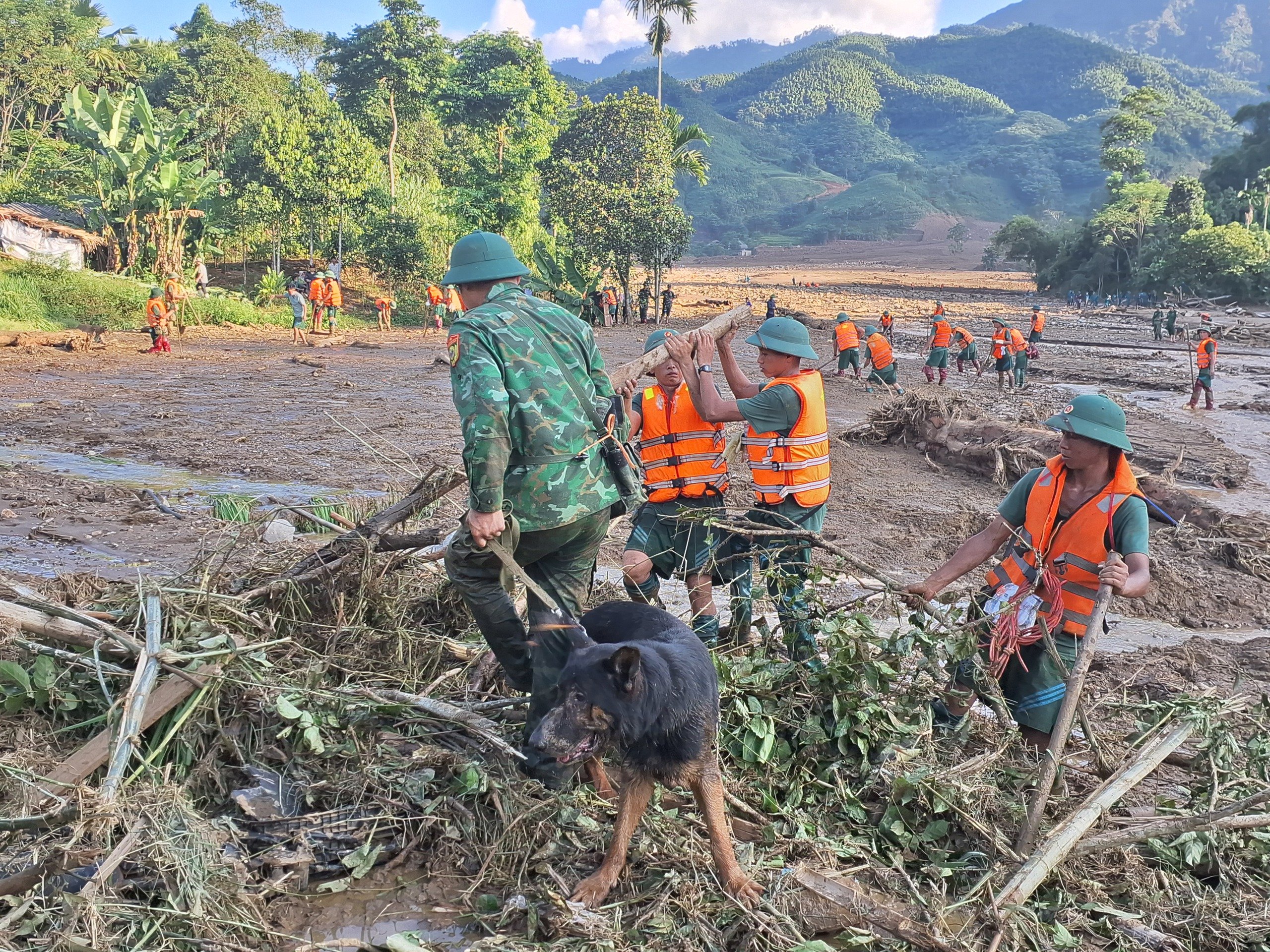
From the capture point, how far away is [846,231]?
103000mm

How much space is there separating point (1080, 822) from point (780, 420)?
2.33 meters

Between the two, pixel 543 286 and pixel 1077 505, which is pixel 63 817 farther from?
pixel 543 286

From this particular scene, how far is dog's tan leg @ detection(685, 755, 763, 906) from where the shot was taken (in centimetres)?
304

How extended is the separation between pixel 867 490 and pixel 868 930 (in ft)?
27.4

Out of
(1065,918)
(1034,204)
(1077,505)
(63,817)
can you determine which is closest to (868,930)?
(1065,918)

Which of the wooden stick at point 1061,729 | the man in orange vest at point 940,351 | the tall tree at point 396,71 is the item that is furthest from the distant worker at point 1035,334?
the tall tree at point 396,71

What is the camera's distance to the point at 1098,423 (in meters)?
3.71

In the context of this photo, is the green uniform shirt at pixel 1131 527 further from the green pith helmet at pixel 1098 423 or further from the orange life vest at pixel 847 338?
the orange life vest at pixel 847 338

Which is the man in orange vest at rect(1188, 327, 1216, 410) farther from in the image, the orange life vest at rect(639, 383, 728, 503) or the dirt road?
the orange life vest at rect(639, 383, 728, 503)

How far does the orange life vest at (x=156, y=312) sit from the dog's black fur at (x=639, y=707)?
1999 cm

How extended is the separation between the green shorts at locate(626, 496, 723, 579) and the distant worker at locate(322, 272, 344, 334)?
22.6m

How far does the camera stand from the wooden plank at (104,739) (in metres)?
3.35

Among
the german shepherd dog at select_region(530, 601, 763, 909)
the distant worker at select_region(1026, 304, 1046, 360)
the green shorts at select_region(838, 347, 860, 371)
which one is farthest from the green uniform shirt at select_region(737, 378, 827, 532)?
the distant worker at select_region(1026, 304, 1046, 360)

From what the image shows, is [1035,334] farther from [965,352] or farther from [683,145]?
[683,145]
